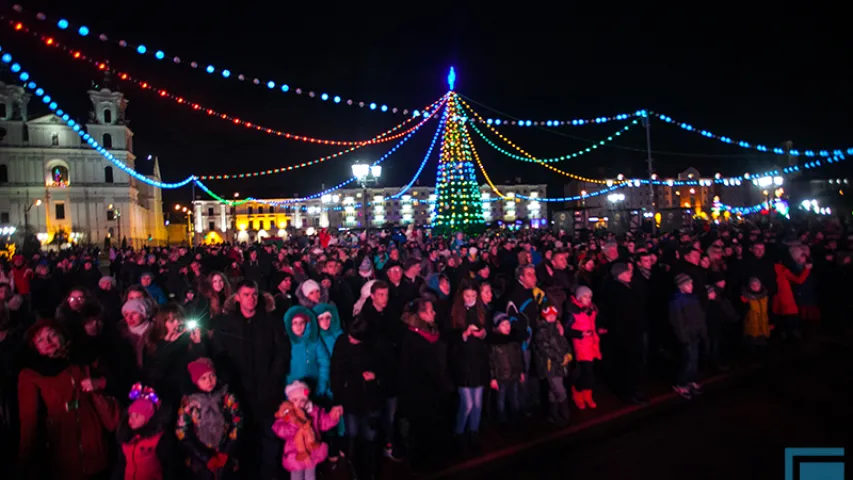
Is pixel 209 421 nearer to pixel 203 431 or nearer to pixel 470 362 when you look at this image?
pixel 203 431

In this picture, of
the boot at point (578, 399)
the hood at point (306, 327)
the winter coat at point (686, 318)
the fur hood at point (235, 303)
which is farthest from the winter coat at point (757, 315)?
the fur hood at point (235, 303)

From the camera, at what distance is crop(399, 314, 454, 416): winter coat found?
4648 millimetres

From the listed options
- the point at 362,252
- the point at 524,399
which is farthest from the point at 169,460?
the point at 362,252

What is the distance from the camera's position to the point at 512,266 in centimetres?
1173

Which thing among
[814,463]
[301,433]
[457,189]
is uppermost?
[457,189]

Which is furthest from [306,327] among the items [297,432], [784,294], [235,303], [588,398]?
[784,294]

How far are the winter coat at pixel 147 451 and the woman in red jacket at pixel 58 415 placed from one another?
0.38 metres

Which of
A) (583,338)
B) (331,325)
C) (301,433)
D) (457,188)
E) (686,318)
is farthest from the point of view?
(457,188)

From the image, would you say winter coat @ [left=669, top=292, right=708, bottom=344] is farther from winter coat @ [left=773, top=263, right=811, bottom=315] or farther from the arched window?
the arched window

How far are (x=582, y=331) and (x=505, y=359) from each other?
1069 millimetres

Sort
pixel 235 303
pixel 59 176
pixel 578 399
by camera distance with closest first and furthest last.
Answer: pixel 235 303
pixel 578 399
pixel 59 176

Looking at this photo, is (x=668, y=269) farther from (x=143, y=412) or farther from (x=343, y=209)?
(x=343, y=209)

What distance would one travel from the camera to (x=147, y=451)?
3.56 meters

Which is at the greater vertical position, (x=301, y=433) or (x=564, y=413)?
(x=301, y=433)
